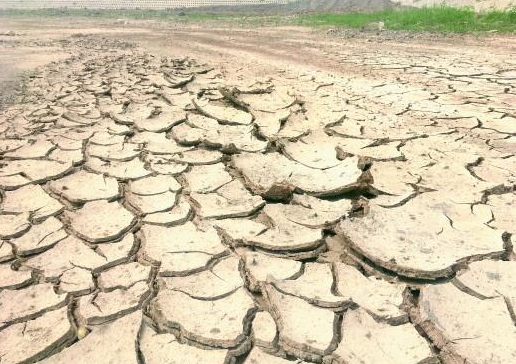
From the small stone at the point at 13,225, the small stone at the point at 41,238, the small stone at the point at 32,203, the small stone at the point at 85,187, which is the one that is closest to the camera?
the small stone at the point at 41,238

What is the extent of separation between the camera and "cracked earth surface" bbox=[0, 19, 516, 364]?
1.27 metres

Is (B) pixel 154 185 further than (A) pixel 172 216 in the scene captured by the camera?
Yes

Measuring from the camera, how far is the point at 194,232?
182 centimetres

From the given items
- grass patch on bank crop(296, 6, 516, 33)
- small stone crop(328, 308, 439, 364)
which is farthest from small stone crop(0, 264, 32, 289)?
grass patch on bank crop(296, 6, 516, 33)

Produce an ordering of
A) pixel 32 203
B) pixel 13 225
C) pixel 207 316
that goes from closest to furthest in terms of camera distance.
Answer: pixel 207 316, pixel 13 225, pixel 32 203

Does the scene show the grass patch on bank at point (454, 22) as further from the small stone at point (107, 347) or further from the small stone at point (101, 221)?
the small stone at point (107, 347)

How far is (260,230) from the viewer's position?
1.80m

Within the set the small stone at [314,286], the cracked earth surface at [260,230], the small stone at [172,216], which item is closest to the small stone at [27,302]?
the cracked earth surface at [260,230]

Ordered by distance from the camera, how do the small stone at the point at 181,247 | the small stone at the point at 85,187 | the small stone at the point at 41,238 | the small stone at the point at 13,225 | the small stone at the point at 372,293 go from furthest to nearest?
the small stone at the point at 85,187 → the small stone at the point at 13,225 → the small stone at the point at 41,238 → the small stone at the point at 181,247 → the small stone at the point at 372,293

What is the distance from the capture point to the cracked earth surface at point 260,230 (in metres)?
1.27

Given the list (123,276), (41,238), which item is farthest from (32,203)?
(123,276)

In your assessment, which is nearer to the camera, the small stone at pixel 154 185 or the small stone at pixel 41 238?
the small stone at pixel 41 238

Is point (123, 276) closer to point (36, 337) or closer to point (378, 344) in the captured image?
point (36, 337)

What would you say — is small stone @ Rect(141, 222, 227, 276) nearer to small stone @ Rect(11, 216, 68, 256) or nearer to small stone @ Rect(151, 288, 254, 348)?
small stone @ Rect(151, 288, 254, 348)
